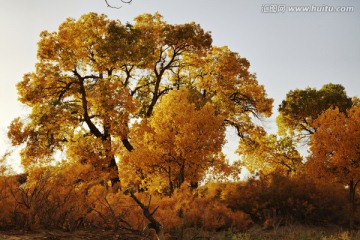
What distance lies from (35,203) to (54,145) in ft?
58.1

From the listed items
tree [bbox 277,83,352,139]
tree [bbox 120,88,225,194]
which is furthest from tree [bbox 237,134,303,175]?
tree [bbox 120,88,225,194]

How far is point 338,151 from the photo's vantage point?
20.0 m

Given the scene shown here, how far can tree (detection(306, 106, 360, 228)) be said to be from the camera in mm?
19750

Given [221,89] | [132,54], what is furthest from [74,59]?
[221,89]

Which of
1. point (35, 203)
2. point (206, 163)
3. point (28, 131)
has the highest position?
point (28, 131)

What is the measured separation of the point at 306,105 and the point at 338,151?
14944 mm

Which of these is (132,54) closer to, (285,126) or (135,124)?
(135,124)

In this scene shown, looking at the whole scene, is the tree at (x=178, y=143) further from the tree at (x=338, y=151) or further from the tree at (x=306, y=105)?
the tree at (x=306, y=105)

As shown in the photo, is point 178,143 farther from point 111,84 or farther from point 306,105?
point 306,105

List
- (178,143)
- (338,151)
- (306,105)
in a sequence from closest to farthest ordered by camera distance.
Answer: (338,151) < (178,143) < (306,105)

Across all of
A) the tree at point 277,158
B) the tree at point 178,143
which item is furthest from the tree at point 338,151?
the tree at point 277,158

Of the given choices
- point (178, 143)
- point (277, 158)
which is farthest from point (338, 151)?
point (277, 158)

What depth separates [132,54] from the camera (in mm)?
24703

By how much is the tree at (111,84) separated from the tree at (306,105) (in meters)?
7.21
